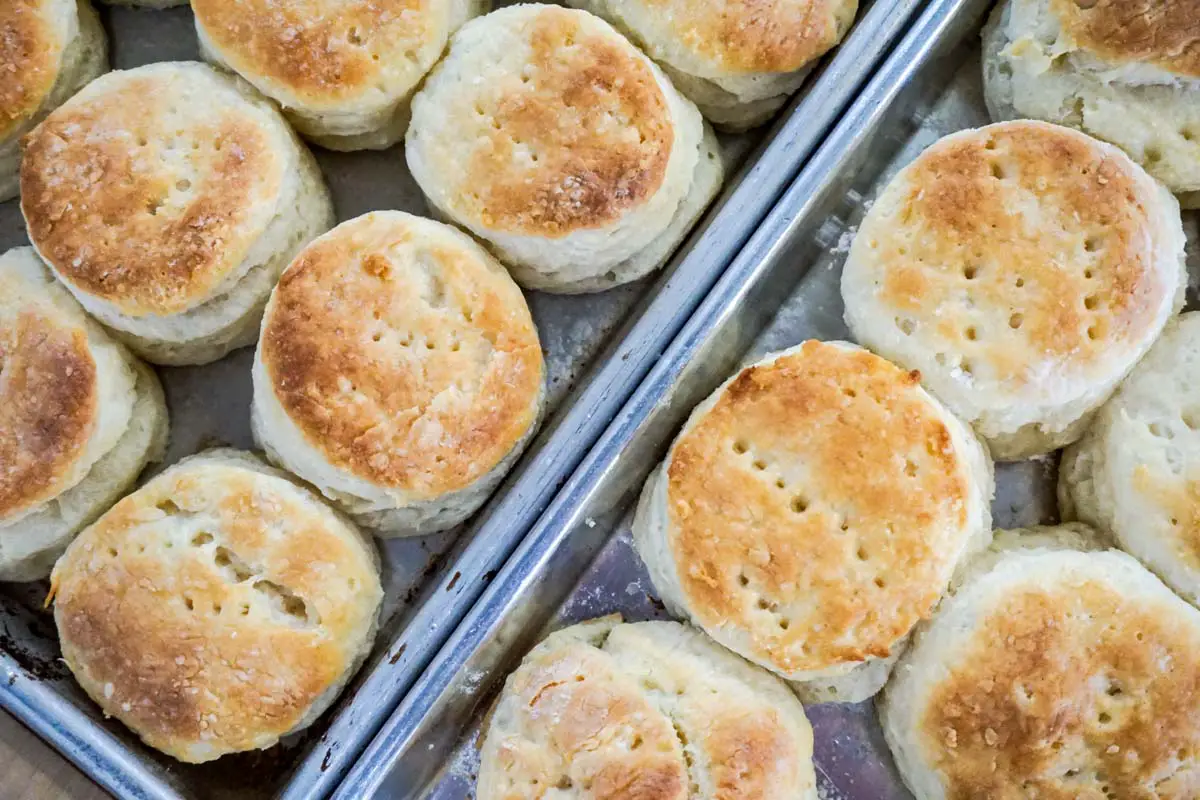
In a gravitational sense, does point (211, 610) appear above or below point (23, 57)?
below

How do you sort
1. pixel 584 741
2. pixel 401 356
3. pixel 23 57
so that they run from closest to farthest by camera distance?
pixel 584 741 < pixel 401 356 < pixel 23 57

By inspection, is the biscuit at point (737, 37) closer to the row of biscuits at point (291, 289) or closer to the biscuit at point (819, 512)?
the row of biscuits at point (291, 289)

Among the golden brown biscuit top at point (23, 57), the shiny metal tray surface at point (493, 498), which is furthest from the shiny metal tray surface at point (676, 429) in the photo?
the golden brown biscuit top at point (23, 57)

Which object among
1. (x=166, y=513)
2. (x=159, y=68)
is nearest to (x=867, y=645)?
(x=166, y=513)

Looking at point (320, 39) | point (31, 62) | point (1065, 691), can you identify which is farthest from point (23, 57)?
point (1065, 691)

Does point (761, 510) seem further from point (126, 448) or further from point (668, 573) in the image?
point (126, 448)

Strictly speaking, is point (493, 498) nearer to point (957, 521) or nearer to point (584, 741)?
point (584, 741)
